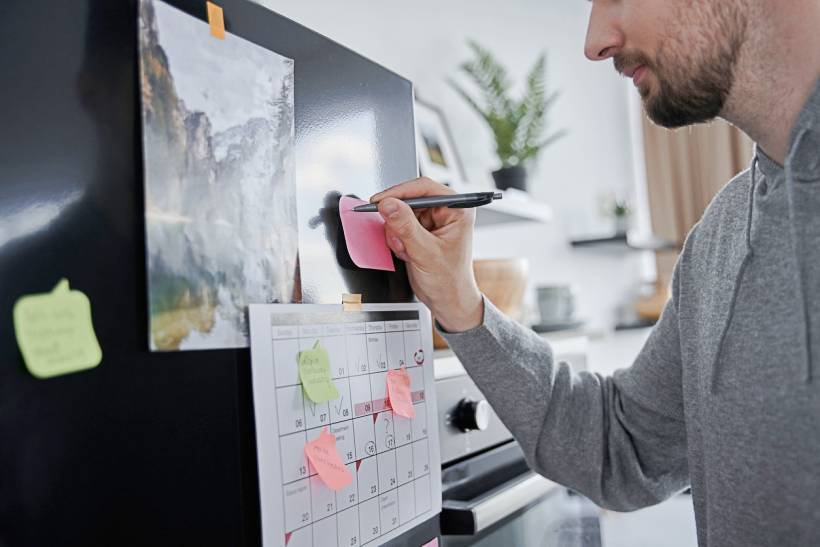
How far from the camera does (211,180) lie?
20.8 inches

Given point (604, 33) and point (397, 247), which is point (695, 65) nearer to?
point (604, 33)

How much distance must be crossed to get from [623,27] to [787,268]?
334 mm

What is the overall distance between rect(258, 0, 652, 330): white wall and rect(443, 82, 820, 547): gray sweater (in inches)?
36.8

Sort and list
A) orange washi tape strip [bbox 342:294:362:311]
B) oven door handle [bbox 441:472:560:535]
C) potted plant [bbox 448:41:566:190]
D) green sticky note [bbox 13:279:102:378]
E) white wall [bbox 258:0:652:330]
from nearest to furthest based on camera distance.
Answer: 1. green sticky note [bbox 13:279:102:378]
2. orange washi tape strip [bbox 342:294:362:311]
3. oven door handle [bbox 441:472:560:535]
4. white wall [bbox 258:0:652:330]
5. potted plant [bbox 448:41:566:190]

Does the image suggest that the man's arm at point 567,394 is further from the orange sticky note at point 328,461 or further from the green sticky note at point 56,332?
the green sticky note at point 56,332

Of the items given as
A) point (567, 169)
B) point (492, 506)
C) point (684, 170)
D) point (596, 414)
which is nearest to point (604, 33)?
point (596, 414)

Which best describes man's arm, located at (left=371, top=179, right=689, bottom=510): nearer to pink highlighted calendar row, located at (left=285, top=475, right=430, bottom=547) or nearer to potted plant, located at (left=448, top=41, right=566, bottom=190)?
pink highlighted calendar row, located at (left=285, top=475, right=430, bottom=547)

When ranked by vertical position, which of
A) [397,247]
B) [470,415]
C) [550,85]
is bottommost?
[470,415]

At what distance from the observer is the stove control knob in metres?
0.93

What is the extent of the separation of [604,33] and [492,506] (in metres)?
0.60

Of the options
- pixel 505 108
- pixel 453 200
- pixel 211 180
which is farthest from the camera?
pixel 505 108

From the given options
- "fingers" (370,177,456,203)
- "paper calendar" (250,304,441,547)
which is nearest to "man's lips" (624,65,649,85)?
"fingers" (370,177,456,203)

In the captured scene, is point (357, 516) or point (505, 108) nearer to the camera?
point (357, 516)

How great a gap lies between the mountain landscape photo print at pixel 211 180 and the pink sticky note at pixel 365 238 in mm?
83
